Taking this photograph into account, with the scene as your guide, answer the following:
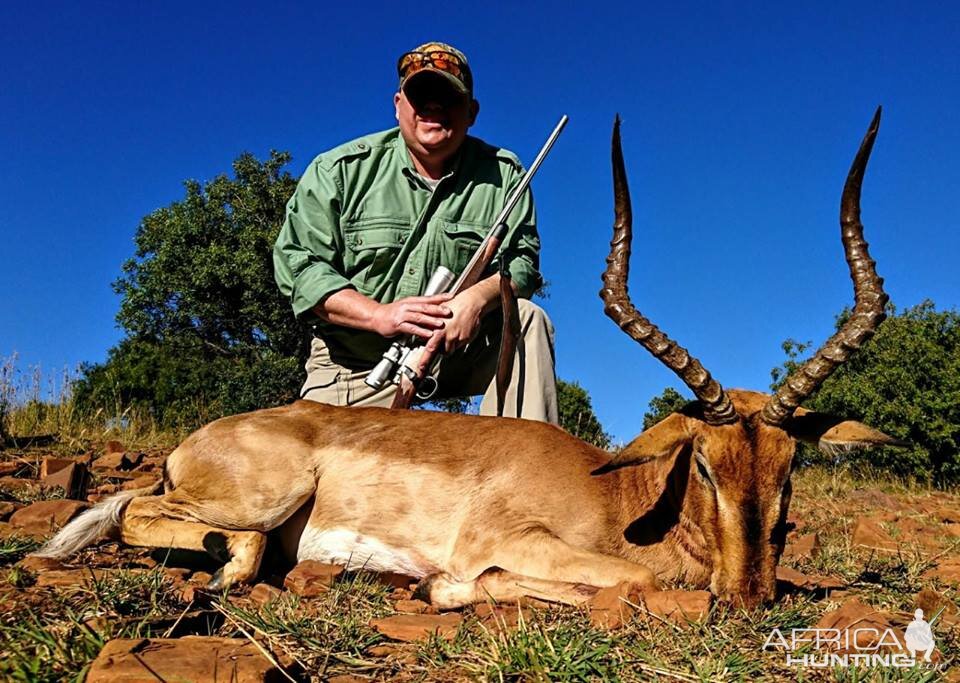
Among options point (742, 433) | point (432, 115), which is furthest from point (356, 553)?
point (432, 115)

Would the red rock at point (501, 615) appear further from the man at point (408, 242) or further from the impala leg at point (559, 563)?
the man at point (408, 242)

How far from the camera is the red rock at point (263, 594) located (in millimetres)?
3920

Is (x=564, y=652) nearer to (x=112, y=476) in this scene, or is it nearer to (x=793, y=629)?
(x=793, y=629)

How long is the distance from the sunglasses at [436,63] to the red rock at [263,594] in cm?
434

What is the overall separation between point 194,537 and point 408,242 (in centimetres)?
312

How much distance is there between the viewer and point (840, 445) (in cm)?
462

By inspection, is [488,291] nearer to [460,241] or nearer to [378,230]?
[460,241]

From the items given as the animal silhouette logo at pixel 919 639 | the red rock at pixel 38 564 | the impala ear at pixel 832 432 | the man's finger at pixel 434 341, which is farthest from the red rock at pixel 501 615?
the man's finger at pixel 434 341

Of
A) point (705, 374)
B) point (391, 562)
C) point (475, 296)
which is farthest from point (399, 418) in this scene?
point (705, 374)

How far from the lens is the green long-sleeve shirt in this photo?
6.73 metres

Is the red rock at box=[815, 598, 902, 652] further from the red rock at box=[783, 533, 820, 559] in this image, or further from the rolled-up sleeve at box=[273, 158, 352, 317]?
the rolled-up sleeve at box=[273, 158, 352, 317]

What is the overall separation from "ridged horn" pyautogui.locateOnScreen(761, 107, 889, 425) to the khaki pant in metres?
2.56

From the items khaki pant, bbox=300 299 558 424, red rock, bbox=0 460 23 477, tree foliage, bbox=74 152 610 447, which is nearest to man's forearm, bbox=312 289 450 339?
khaki pant, bbox=300 299 558 424

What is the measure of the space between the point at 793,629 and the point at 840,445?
1.50m
